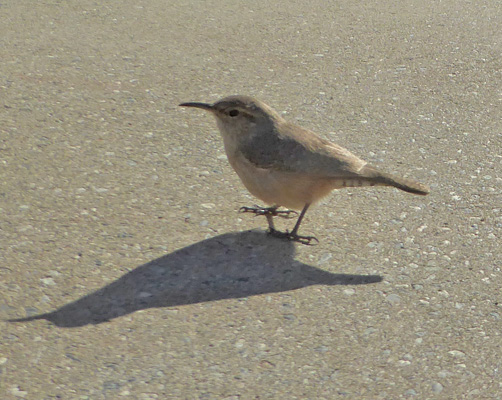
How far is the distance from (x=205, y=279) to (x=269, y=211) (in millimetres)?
965

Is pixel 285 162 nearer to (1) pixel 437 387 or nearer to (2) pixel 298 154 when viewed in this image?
(2) pixel 298 154

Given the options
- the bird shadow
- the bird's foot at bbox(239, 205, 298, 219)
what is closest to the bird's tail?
the bird shadow

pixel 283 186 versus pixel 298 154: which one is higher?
pixel 298 154

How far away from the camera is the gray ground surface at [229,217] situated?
425 cm

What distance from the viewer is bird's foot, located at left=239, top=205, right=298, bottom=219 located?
226 inches

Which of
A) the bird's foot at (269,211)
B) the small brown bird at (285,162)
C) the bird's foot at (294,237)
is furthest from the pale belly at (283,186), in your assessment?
the bird's foot at (269,211)

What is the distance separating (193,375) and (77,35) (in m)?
5.49

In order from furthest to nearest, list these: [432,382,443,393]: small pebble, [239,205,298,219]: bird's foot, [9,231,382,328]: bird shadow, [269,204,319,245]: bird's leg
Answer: [239,205,298,219]: bird's foot → [269,204,319,245]: bird's leg → [9,231,382,328]: bird shadow → [432,382,443,393]: small pebble

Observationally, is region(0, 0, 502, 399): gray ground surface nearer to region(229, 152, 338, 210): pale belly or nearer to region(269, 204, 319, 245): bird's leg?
region(269, 204, 319, 245): bird's leg

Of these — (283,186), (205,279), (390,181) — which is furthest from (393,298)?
(205,279)

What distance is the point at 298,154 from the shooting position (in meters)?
5.29

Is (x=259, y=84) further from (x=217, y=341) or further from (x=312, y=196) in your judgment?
(x=217, y=341)

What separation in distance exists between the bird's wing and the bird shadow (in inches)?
21.8

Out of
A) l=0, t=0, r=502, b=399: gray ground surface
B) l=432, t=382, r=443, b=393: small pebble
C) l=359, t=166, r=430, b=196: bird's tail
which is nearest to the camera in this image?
l=432, t=382, r=443, b=393: small pebble
